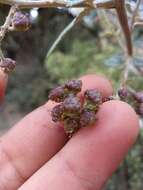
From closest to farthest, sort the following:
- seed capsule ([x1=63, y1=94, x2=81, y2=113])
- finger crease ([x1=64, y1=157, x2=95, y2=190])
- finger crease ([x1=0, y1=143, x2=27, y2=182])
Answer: seed capsule ([x1=63, y1=94, x2=81, y2=113]) → finger crease ([x1=64, y1=157, x2=95, y2=190]) → finger crease ([x1=0, y1=143, x2=27, y2=182])

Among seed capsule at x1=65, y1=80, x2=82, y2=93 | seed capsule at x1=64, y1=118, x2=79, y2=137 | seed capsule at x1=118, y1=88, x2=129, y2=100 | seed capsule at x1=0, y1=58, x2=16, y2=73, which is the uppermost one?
seed capsule at x1=0, y1=58, x2=16, y2=73

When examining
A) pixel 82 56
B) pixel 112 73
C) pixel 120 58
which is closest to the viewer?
pixel 120 58

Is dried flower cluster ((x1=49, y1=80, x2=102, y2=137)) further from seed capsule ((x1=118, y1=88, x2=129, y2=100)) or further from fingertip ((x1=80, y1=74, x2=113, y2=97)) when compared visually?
fingertip ((x1=80, y1=74, x2=113, y2=97))

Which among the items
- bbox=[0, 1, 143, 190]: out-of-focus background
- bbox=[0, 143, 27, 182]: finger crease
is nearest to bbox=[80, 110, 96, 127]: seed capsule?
bbox=[0, 143, 27, 182]: finger crease

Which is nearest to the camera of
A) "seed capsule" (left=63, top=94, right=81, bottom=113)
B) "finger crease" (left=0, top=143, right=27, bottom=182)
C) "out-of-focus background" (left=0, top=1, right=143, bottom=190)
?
"seed capsule" (left=63, top=94, right=81, bottom=113)

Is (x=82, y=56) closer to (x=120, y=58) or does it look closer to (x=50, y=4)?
(x=120, y=58)

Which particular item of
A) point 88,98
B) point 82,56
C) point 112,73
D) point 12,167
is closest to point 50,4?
point 88,98

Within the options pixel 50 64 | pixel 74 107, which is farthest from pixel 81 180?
pixel 50 64
